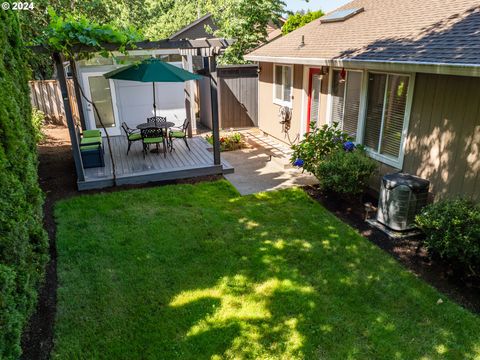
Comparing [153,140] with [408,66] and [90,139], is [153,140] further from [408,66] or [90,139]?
[408,66]

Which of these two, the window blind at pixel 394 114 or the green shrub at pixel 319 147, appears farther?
the green shrub at pixel 319 147

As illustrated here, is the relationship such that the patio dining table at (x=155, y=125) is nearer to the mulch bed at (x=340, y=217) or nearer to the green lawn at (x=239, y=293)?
the mulch bed at (x=340, y=217)

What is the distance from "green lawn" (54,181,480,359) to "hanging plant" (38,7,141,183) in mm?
2727

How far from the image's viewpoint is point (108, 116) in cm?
1071

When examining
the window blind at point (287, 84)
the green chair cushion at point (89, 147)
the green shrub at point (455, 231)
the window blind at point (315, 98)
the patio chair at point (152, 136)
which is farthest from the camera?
the window blind at point (287, 84)

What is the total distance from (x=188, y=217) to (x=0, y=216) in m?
3.33

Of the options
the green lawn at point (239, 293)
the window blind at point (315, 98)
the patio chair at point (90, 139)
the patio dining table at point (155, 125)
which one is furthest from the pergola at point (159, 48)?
the window blind at point (315, 98)

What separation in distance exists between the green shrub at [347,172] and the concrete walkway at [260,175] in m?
1.05

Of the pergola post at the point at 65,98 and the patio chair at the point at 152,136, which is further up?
the pergola post at the point at 65,98

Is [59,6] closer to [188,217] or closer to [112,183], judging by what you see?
[112,183]

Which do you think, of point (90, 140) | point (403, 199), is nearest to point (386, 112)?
point (403, 199)

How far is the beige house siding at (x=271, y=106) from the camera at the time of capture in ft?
30.6

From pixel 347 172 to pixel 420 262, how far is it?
196 cm

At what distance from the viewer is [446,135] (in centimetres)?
530
